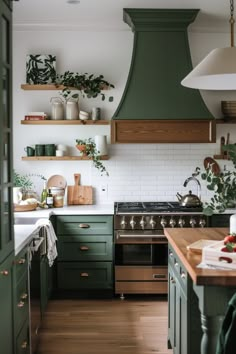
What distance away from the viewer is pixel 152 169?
5375 mm

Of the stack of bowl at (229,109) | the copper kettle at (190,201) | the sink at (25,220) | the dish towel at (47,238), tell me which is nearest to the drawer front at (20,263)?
the dish towel at (47,238)

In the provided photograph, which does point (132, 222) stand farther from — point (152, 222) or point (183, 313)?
point (183, 313)

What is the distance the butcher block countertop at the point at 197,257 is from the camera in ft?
6.78

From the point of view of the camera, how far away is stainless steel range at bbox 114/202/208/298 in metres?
4.70

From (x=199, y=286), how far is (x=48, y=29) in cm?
400

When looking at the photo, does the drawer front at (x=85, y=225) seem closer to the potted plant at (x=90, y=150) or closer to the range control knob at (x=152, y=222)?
the range control knob at (x=152, y=222)

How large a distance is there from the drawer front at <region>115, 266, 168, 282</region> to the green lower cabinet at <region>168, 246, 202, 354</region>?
147 centimetres

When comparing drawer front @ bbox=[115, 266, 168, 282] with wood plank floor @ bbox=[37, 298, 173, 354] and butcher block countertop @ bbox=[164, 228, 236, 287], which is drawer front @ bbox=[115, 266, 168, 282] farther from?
butcher block countertop @ bbox=[164, 228, 236, 287]

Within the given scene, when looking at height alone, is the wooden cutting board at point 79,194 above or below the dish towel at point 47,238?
above

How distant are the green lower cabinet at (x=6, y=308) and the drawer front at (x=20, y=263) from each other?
130mm

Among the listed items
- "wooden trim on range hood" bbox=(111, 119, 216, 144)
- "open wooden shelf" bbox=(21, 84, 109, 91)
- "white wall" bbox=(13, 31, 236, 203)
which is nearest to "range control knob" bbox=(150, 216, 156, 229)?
"white wall" bbox=(13, 31, 236, 203)

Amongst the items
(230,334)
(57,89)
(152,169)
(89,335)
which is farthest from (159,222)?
(230,334)

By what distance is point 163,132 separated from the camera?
5027mm

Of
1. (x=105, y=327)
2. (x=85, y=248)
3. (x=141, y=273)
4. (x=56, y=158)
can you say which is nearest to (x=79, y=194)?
(x=56, y=158)
